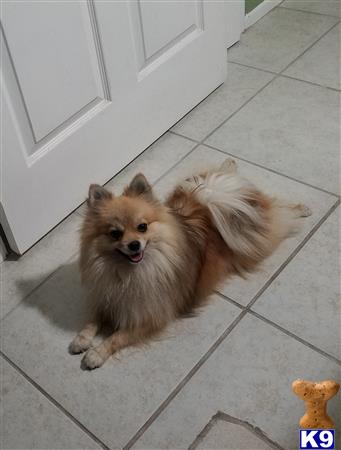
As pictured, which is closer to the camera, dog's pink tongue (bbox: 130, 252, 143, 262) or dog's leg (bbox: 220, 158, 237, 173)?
dog's pink tongue (bbox: 130, 252, 143, 262)

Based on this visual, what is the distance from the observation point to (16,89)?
59.7 inches

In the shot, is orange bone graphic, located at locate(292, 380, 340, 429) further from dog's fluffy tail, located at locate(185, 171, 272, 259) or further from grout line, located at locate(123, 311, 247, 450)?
dog's fluffy tail, located at locate(185, 171, 272, 259)

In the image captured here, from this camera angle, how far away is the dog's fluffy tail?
1532mm

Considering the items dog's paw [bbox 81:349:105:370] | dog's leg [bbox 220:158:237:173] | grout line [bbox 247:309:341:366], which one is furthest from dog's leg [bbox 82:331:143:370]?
dog's leg [bbox 220:158:237:173]

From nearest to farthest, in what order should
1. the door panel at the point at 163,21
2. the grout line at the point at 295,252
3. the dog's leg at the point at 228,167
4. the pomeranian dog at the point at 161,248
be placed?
the pomeranian dog at the point at 161,248
the grout line at the point at 295,252
the dog's leg at the point at 228,167
the door panel at the point at 163,21

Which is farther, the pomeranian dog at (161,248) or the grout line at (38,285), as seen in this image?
the grout line at (38,285)

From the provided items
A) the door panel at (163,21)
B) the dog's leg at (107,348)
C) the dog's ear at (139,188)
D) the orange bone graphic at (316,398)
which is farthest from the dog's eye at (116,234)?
the door panel at (163,21)

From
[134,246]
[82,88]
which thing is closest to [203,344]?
[134,246]

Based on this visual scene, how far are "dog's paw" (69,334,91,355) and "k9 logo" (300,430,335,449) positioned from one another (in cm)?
61

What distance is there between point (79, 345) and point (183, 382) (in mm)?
311

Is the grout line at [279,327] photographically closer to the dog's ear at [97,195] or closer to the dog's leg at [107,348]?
the dog's leg at [107,348]

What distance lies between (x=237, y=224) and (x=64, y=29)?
77cm

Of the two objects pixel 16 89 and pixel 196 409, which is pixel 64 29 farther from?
pixel 196 409

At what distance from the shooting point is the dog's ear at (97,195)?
1344 millimetres
